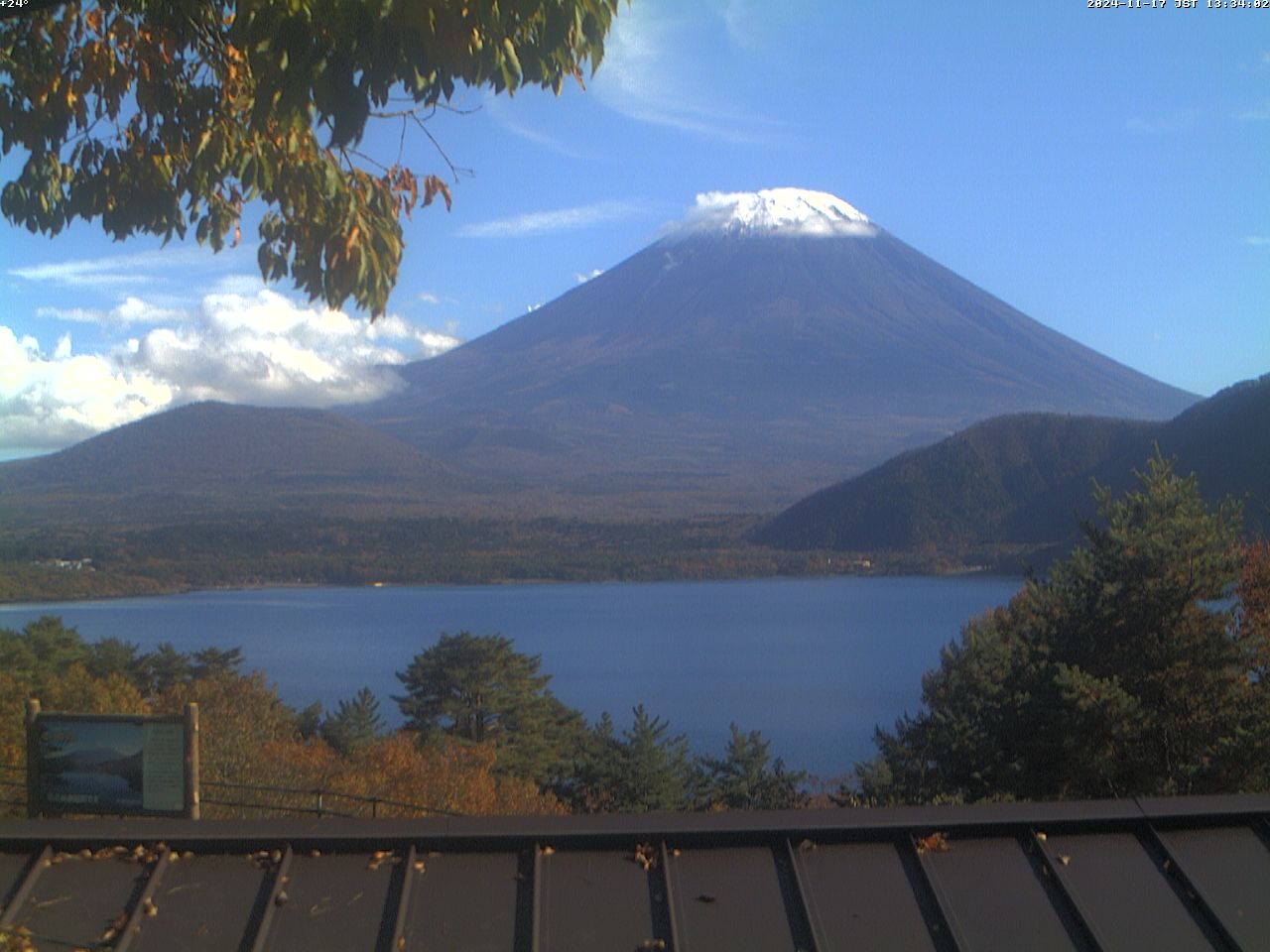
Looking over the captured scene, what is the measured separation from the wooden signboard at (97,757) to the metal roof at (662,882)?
43.1 inches

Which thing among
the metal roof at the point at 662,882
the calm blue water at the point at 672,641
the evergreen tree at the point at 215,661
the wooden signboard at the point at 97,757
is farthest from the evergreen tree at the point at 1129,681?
the evergreen tree at the point at 215,661

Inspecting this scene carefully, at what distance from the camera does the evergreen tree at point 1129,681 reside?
1220cm

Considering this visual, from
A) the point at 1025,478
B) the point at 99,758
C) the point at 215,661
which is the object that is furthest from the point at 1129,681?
the point at 1025,478

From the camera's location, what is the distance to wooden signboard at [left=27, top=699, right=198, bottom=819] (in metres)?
5.51

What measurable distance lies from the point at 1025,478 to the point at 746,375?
101 meters

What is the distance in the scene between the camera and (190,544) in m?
40.7

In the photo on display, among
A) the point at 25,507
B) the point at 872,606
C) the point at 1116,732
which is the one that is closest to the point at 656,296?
the point at 25,507

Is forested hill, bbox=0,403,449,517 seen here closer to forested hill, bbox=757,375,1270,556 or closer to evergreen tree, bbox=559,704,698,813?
forested hill, bbox=757,375,1270,556

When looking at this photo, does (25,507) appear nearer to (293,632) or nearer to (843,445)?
(293,632)

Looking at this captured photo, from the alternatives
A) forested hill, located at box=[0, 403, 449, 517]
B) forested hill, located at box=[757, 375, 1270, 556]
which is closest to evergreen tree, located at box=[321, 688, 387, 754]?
forested hill, located at box=[757, 375, 1270, 556]

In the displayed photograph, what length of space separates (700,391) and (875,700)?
355ft

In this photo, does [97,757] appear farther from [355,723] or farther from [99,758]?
[355,723]

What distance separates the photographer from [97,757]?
558 centimetres

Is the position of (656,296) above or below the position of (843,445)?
above
